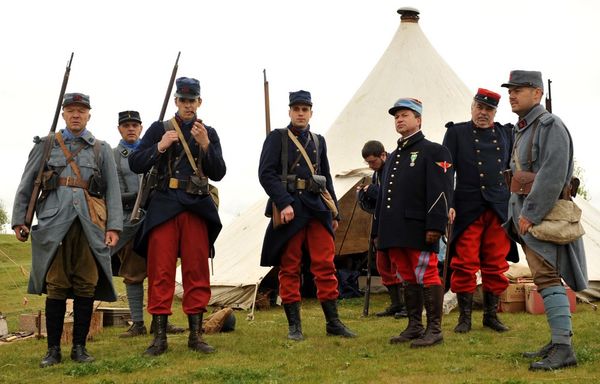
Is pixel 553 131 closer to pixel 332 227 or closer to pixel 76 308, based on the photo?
pixel 332 227

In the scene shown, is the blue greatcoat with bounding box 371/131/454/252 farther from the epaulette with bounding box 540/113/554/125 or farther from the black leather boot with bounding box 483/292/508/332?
the black leather boot with bounding box 483/292/508/332

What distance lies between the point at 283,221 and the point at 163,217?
0.96 metres

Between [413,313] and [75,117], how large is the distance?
284 centimetres

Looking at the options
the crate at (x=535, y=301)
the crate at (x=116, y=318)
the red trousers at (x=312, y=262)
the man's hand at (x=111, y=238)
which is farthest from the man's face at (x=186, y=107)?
the crate at (x=535, y=301)

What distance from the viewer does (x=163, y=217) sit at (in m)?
5.75

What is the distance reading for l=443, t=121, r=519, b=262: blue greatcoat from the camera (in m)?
6.61

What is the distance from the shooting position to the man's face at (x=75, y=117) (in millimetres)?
5758

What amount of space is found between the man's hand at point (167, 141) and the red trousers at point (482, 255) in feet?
8.32

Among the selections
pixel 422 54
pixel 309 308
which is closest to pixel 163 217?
pixel 309 308

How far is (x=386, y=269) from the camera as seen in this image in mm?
7535

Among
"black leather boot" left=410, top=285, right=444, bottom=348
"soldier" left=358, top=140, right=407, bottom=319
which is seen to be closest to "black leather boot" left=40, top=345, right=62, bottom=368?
"black leather boot" left=410, top=285, right=444, bottom=348

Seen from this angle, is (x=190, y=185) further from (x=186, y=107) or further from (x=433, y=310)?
(x=433, y=310)

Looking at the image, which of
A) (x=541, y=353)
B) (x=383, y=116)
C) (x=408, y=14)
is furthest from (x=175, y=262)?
(x=408, y=14)

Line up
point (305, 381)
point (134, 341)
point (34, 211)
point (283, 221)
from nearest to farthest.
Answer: point (305, 381)
point (34, 211)
point (283, 221)
point (134, 341)
